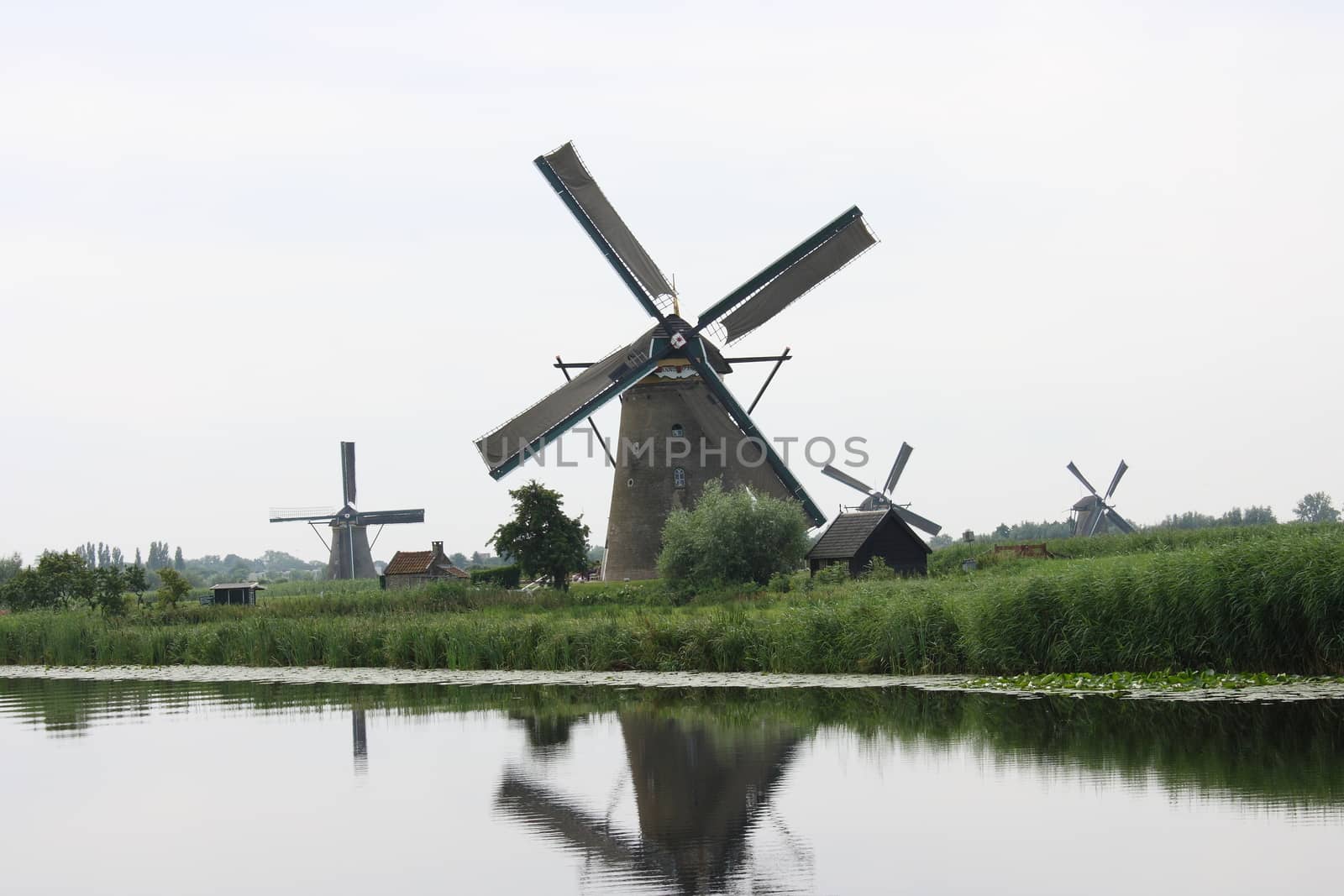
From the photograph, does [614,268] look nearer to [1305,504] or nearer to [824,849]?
[824,849]

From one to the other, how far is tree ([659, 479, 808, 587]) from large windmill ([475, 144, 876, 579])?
7.36 ft

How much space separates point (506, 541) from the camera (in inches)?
1462

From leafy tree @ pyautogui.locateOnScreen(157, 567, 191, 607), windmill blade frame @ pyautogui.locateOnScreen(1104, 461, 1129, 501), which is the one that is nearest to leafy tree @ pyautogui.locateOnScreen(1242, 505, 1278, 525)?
windmill blade frame @ pyautogui.locateOnScreen(1104, 461, 1129, 501)

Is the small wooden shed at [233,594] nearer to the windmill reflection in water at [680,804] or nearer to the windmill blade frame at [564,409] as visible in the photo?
the windmill blade frame at [564,409]

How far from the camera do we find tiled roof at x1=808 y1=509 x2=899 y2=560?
33.7 m

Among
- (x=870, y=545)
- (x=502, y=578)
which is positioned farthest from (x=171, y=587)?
(x=870, y=545)

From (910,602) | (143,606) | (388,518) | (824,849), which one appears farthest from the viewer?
(388,518)

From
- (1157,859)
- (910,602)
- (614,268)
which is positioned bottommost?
(1157,859)

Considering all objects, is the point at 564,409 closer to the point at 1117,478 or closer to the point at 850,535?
the point at 850,535

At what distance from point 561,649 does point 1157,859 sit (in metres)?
13.2

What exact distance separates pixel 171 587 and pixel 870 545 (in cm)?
1782

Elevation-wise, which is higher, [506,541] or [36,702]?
[506,541]

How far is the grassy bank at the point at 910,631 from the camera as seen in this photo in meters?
14.5

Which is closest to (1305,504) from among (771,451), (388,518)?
(388,518)
